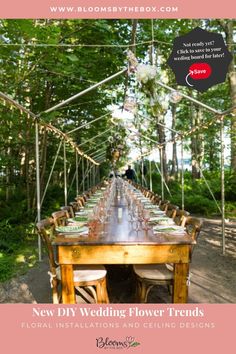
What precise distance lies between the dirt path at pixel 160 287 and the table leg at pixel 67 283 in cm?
75

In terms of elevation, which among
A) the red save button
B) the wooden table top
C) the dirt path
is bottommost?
the dirt path

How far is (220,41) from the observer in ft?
9.32

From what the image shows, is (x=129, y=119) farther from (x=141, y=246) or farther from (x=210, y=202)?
(x=141, y=246)

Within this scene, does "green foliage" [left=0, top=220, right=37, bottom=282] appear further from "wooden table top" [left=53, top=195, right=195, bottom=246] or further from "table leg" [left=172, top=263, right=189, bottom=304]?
"table leg" [left=172, top=263, right=189, bottom=304]

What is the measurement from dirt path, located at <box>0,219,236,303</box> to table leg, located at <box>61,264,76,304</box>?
2.47 feet

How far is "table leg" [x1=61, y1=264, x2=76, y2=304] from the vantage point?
2.77 meters

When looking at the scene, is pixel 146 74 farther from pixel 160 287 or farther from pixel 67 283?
pixel 160 287

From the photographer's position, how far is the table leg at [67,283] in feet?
9.09

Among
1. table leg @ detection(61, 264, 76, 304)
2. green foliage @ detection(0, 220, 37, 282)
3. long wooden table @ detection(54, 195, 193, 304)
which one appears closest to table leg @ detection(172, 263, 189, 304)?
long wooden table @ detection(54, 195, 193, 304)

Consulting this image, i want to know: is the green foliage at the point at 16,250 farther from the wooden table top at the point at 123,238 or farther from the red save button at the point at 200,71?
the red save button at the point at 200,71

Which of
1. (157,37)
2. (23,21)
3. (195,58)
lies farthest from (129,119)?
(195,58)

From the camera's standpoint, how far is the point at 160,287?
3828mm

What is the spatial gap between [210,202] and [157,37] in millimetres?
4817
